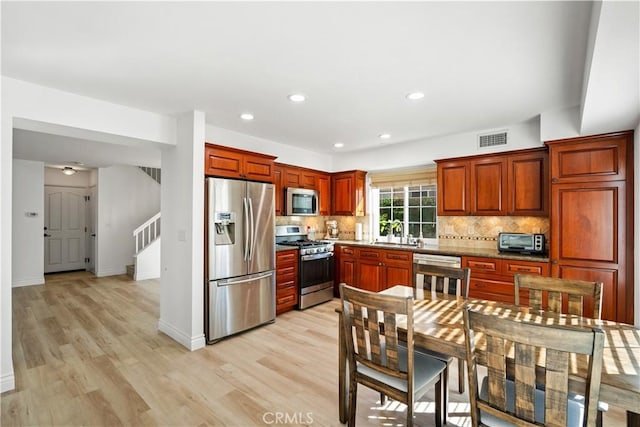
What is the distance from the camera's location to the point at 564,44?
1.99m

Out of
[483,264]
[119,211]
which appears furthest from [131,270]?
[483,264]

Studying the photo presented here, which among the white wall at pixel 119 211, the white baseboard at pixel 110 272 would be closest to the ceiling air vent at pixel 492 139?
the white wall at pixel 119 211

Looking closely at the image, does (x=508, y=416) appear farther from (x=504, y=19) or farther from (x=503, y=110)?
(x=503, y=110)

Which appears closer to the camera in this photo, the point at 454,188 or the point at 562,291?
the point at 562,291

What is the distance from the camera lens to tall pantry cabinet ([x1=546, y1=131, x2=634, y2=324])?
2.94m

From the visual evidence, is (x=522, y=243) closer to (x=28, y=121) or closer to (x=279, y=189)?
(x=279, y=189)

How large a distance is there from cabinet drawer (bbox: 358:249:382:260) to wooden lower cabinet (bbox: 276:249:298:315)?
3.52 feet

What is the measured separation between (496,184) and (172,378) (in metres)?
4.21

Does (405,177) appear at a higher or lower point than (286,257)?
higher

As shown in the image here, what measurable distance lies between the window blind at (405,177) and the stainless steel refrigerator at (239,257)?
7.34 ft

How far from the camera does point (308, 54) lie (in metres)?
2.12

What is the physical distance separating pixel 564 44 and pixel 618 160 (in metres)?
1.75

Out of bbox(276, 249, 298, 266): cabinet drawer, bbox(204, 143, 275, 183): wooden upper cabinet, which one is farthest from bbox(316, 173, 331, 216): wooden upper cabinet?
bbox(204, 143, 275, 183): wooden upper cabinet

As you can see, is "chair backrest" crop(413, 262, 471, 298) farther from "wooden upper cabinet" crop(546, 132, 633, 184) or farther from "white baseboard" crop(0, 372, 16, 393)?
"white baseboard" crop(0, 372, 16, 393)
